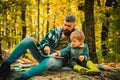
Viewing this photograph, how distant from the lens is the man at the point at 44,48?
18.9ft

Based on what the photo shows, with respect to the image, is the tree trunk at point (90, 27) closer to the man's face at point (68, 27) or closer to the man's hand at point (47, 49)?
the man's face at point (68, 27)

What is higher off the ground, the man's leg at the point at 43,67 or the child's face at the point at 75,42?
the child's face at the point at 75,42

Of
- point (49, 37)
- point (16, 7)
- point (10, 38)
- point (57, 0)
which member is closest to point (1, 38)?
point (10, 38)

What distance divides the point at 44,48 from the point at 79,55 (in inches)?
32.0

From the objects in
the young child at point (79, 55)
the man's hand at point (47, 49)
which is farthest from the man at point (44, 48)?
the young child at point (79, 55)

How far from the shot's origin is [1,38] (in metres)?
15.3

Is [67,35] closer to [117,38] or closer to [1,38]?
[117,38]

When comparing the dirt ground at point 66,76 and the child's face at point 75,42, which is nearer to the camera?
the dirt ground at point 66,76

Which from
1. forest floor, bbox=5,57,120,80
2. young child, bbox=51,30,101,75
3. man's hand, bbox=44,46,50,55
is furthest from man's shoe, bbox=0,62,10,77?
young child, bbox=51,30,101,75

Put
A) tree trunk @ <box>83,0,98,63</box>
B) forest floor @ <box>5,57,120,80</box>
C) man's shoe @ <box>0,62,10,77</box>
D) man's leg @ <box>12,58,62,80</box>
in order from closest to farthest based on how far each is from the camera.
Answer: man's shoe @ <box>0,62,10,77</box> → man's leg @ <box>12,58,62,80</box> → forest floor @ <box>5,57,120,80</box> → tree trunk @ <box>83,0,98,63</box>

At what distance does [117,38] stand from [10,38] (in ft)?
18.8

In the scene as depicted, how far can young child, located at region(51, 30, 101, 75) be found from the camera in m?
6.30

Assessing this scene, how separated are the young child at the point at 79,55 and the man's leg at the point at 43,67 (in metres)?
0.22

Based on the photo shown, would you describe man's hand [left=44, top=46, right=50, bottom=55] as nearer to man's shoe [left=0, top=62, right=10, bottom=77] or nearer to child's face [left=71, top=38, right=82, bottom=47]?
child's face [left=71, top=38, right=82, bottom=47]
